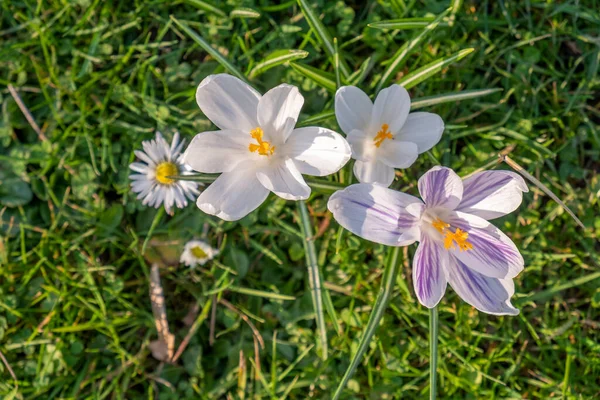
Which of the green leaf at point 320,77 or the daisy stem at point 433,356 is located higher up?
the green leaf at point 320,77

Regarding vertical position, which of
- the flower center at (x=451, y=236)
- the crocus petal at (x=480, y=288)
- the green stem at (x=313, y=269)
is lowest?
the green stem at (x=313, y=269)

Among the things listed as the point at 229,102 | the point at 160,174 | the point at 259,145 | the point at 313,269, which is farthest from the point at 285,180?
the point at 160,174

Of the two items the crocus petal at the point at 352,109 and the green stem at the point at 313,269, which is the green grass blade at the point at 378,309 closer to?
the green stem at the point at 313,269

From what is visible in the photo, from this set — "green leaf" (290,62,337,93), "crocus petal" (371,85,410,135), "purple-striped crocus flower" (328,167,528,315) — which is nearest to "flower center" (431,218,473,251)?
"purple-striped crocus flower" (328,167,528,315)

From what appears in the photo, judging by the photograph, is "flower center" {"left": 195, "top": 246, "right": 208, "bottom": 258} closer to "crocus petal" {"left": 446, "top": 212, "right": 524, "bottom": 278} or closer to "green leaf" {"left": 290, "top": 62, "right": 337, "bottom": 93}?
"green leaf" {"left": 290, "top": 62, "right": 337, "bottom": 93}

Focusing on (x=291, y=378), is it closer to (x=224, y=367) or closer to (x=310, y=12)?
(x=224, y=367)

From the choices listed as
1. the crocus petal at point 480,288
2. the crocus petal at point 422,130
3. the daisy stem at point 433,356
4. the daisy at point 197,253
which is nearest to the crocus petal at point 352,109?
the crocus petal at point 422,130
